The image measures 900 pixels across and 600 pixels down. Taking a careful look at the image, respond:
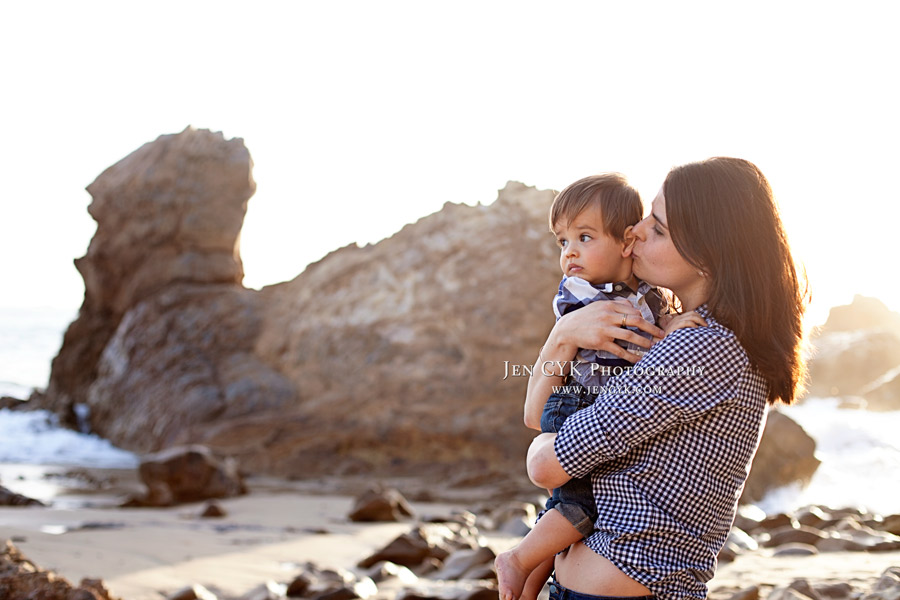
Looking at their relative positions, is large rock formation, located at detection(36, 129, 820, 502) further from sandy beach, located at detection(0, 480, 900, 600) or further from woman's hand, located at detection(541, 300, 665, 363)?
woman's hand, located at detection(541, 300, 665, 363)

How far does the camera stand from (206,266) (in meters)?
15.1

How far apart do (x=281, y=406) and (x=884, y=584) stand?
9339 millimetres

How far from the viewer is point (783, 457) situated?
949 centimetres

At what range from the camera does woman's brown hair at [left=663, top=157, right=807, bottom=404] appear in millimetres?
1868

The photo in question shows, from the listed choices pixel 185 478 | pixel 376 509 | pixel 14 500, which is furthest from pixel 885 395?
pixel 14 500

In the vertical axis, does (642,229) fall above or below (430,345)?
above

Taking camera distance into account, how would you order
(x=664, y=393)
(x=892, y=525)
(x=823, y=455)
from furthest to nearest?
(x=823, y=455), (x=892, y=525), (x=664, y=393)

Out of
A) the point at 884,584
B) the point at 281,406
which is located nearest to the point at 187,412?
the point at 281,406

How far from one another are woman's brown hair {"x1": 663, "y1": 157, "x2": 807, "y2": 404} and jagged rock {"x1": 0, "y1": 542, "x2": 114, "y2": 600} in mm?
2872

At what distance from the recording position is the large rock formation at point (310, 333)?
1080 cm

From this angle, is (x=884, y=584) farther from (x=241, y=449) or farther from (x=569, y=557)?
(x=241, y=449)

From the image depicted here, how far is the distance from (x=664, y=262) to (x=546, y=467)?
555 millimetres

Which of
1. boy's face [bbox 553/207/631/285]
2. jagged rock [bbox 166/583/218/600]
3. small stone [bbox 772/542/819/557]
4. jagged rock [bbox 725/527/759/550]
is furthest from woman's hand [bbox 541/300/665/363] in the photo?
jagged rock [bbox 725/527/759/550]

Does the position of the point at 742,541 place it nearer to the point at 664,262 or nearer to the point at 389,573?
the point at 389,573
